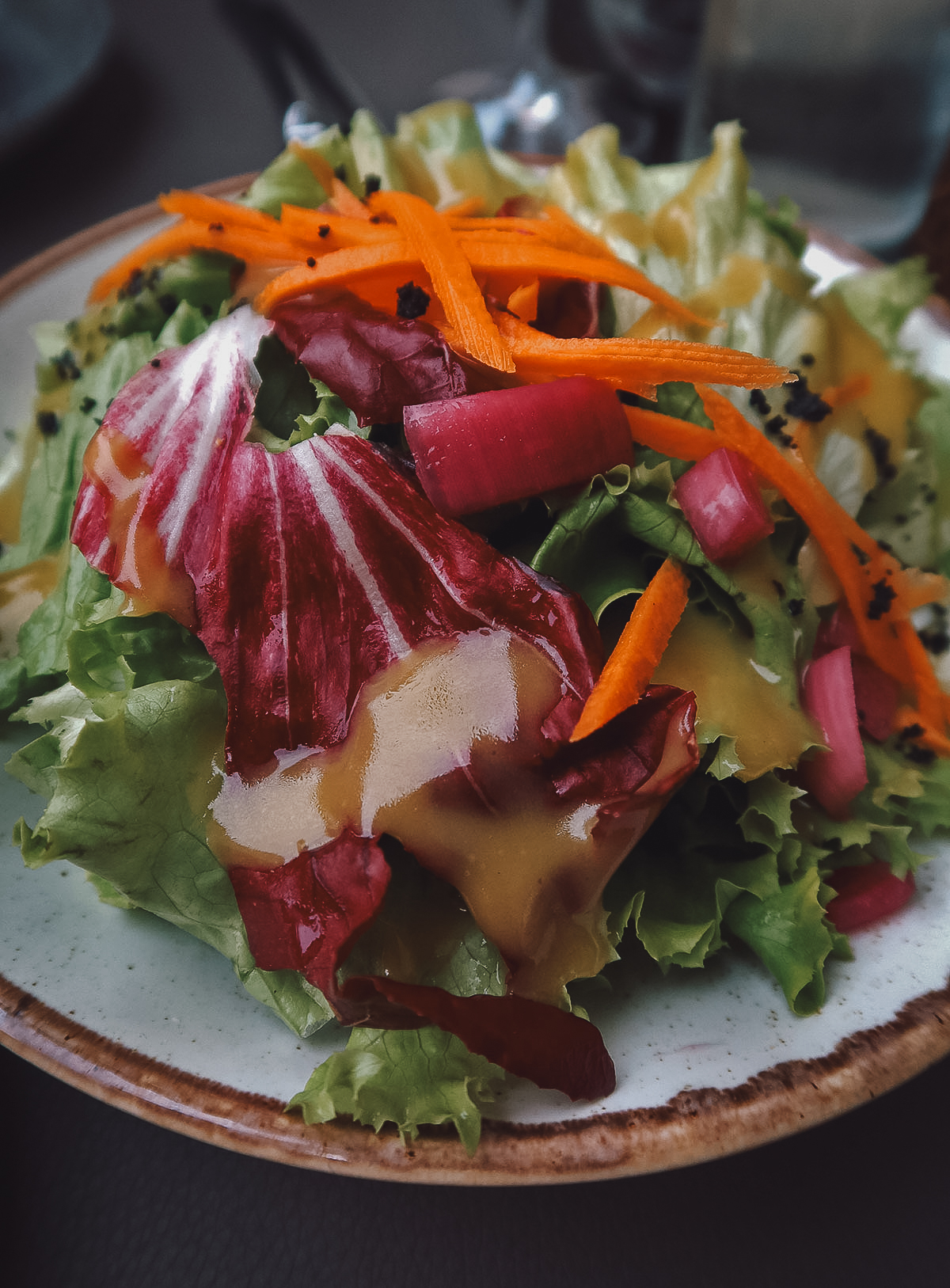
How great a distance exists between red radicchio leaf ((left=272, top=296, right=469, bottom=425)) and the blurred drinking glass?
1.74 m

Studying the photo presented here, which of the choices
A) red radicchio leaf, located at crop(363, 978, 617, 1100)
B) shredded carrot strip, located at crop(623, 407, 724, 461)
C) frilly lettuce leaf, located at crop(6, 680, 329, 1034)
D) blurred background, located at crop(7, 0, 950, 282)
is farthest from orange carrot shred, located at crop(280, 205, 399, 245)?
blurred background, located at crop(7, 0, 950, 282)

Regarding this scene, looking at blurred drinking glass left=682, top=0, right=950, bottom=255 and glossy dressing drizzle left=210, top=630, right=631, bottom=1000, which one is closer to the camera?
glossy dressing drizzle left=210, top=630, right=631, bottom=1000

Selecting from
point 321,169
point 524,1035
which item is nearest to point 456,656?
point 524,1035

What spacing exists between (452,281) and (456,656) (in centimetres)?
49

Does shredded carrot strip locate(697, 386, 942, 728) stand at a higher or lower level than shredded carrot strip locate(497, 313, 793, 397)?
lower

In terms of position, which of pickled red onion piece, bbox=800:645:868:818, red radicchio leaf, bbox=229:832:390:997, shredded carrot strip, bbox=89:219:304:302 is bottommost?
pickled red onion piece, bbox=800:645:868:818

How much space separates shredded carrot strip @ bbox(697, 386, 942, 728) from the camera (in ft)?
4.22

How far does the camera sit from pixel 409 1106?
1018 millimetres

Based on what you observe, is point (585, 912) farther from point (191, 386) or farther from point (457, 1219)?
point (191, 386)

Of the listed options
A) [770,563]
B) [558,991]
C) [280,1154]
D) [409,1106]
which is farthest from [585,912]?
[770,563]

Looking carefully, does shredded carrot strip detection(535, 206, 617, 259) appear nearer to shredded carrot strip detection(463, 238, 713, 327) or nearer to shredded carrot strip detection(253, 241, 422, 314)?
shredded carrot strip detection(463, 238, 713, 327)

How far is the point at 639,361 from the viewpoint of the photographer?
1.20 meters

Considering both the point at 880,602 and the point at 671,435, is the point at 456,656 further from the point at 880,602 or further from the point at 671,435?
the point at 880,602

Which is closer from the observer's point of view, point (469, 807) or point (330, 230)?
point (469, 807)
